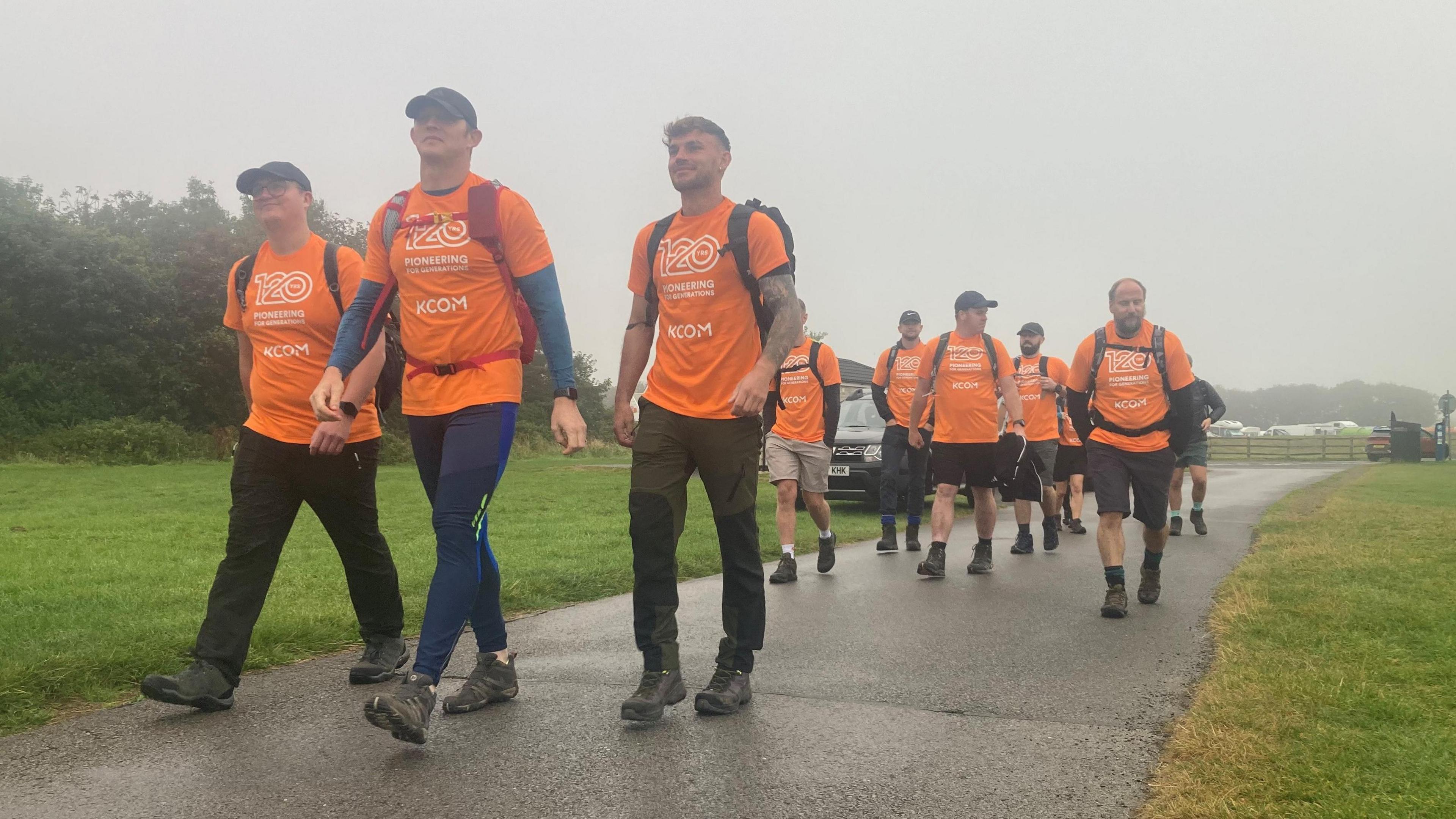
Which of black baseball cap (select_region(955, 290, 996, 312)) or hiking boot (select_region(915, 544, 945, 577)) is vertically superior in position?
black baseball cap (select_region(955, 290, 996, 312))

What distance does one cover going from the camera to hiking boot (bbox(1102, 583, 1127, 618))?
20.7 feet

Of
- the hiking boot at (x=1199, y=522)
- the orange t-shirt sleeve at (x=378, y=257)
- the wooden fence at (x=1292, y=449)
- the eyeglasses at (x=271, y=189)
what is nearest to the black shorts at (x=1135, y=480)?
the orange t-shirt sleeve at (x=378, y=257)

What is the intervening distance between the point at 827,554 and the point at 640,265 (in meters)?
4.57

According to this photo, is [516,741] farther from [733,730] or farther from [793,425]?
[793,425]

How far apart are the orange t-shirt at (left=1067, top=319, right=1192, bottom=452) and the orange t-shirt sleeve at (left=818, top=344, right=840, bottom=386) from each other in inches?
94.0

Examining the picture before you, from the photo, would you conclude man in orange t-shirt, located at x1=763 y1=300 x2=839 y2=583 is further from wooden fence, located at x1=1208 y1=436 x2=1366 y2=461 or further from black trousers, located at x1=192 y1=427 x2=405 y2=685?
wooden fence, located at x1=1208 y1=436 x2=1366 y2=461

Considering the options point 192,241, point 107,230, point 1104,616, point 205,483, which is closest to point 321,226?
point 192,241

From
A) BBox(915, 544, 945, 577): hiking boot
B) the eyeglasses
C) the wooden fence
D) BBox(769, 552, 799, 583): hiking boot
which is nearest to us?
the eyeglasses

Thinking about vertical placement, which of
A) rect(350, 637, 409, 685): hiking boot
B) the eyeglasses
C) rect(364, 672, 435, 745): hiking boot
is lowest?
rect(350, 637, 409, 685): hiking boot

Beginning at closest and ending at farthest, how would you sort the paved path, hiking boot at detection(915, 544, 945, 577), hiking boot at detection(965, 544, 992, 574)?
the paved path, hiking boot at detection(915, 544, 945, 577), hiking boot at detection(965, 544, 992, 574)

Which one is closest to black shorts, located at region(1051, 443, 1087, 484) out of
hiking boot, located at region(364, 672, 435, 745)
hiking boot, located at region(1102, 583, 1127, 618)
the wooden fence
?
hiking boot, located at region(1102, 583, 1127, 618)

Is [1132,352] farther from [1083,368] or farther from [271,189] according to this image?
[271,189]

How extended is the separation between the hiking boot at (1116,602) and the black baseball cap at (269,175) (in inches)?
191

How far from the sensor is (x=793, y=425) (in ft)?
28.5
